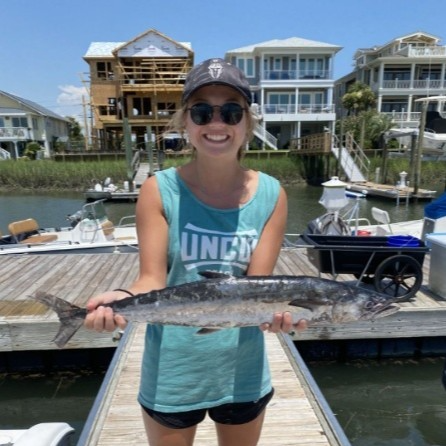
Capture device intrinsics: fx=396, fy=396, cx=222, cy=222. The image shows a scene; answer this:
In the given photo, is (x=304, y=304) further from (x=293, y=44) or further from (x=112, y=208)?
(x=293, y=44)

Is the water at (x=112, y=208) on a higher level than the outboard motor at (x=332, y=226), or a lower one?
lower

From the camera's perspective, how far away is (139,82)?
4244 cm

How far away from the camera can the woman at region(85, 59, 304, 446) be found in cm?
178

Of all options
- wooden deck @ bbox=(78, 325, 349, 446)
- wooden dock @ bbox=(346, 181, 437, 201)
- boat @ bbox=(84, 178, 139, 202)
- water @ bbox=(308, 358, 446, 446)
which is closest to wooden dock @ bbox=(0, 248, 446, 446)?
wooden deck @ bbox=(78, 325, 349, 446)

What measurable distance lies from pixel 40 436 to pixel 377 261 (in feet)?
17.2

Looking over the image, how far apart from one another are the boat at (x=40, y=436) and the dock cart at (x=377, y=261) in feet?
14.3

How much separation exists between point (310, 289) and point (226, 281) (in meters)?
0.45

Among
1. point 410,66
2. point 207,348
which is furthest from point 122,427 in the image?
point 410,66

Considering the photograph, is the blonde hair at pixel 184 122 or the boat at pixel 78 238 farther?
the boat at pixel 78 238

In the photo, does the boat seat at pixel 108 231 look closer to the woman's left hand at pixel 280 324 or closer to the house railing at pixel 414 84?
the woman's left hand at pixel 280 324

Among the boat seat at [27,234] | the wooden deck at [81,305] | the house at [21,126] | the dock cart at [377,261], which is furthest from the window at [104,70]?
the dock cart at [377,261]

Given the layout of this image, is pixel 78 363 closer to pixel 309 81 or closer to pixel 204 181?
pixel 204 181

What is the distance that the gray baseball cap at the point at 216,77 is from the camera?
1735 millimetres

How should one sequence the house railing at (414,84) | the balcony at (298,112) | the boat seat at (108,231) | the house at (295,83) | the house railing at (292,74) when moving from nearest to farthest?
the boat seat at (108,231)
the balcony at (298,112)
the house at (295,83)
the house railing at (292,74)
the house railing at (414,84)
